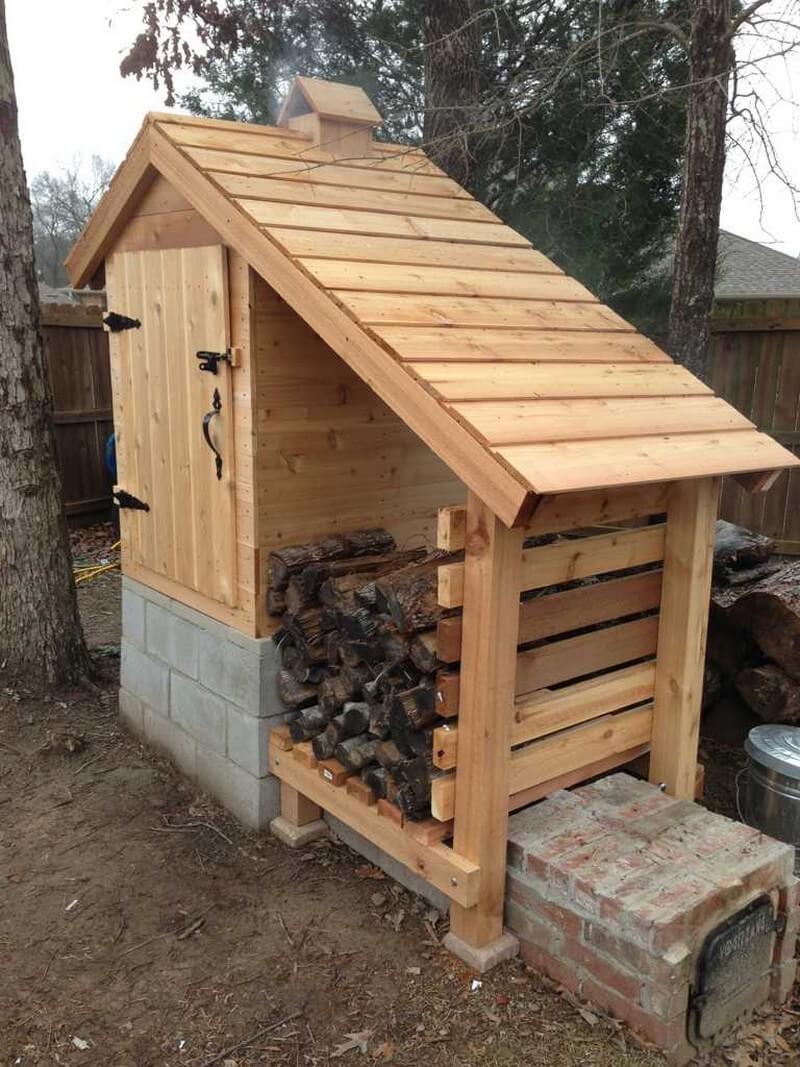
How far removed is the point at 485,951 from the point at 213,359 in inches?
89.8

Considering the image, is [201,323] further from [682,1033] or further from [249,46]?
[249,46]

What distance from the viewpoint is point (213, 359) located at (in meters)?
3.45

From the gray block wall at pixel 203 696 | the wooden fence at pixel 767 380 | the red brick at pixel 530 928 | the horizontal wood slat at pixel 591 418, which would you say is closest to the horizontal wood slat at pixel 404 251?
the horizontal wood slat at pixel 591 418

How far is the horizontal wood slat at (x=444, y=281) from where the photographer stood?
2.93 meters

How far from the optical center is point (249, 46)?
6.97 m

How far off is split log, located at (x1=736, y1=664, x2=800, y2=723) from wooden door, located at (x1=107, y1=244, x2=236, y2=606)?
2.26 meters

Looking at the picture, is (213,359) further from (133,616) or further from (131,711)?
(131,711)

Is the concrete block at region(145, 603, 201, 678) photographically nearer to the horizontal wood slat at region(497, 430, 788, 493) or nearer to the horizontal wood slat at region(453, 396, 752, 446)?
the horizontal wood slat at region(453, 396, 752, 446)

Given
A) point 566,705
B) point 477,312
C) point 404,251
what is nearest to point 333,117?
point 404,251

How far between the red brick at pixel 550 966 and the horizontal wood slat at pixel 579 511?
1.28 meters

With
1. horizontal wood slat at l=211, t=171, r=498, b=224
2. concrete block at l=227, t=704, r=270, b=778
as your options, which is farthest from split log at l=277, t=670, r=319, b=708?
horizontal wood slat at l=211, t=171, r=498, b=224

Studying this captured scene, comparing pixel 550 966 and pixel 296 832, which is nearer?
pixel 550 966

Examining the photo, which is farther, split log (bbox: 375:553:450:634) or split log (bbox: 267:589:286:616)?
split log (bbox: 267:589:286:616)

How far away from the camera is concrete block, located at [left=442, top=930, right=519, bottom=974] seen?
9.30 ft
